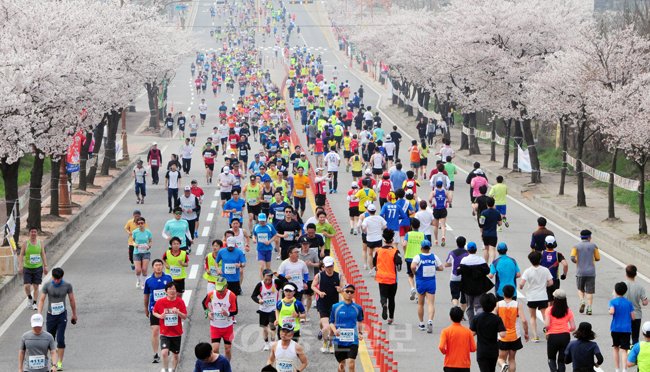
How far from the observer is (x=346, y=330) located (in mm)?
12125

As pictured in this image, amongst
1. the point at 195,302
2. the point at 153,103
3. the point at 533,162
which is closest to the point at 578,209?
the point at 533,162

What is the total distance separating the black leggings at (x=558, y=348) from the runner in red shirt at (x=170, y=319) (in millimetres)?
4982

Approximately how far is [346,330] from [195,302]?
19.1 ft

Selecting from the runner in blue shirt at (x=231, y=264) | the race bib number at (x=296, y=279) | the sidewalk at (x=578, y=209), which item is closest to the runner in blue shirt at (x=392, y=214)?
the runner in blue shirt at (x=231, y=264)

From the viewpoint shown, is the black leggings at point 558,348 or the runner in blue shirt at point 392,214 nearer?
the black leggings at point 558,348

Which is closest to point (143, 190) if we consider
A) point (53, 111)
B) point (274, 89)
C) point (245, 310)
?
point (53, 111)

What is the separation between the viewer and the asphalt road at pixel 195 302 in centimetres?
1384

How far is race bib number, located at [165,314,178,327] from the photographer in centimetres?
1270

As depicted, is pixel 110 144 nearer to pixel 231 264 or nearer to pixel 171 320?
pixel 231 264

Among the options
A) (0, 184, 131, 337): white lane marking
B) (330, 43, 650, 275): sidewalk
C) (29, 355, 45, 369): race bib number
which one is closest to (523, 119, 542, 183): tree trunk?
(330, 43, 650, 275): sidewalk

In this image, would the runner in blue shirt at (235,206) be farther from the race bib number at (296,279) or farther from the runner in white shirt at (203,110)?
the runner in white shirt at (203,110)

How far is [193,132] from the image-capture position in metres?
42.0

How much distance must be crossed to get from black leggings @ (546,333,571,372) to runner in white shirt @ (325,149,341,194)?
16.5 meters

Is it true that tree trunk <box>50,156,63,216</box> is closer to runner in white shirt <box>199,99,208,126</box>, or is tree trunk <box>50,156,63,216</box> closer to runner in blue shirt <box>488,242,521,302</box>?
runner in blue shirt <box>488,242,521,302</box>
